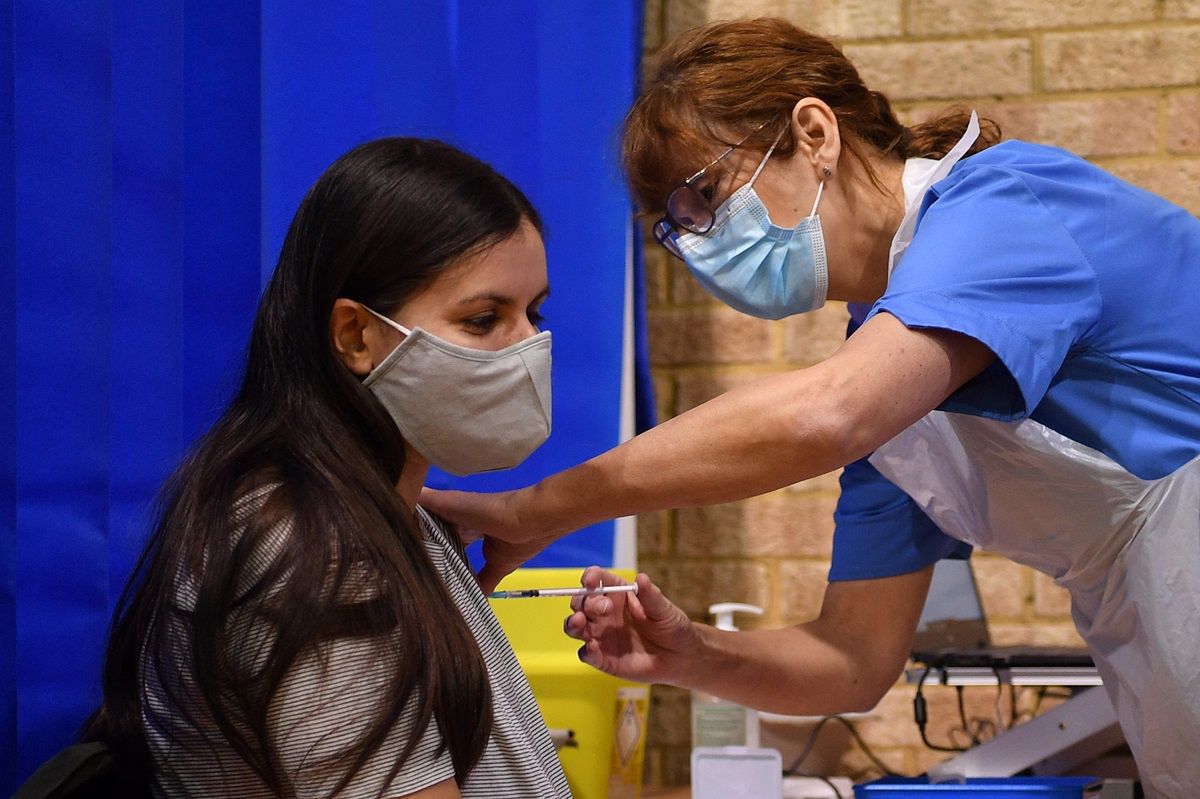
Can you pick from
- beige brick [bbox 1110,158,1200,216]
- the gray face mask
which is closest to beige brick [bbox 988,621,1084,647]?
beige brick [bbox 1110,158,1200,216]

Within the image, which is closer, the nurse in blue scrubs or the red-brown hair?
the nurse in blue scrubs

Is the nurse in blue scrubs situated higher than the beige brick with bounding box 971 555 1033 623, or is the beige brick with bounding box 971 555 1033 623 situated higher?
the nurse in blue scrubs

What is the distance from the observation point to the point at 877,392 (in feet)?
3.25

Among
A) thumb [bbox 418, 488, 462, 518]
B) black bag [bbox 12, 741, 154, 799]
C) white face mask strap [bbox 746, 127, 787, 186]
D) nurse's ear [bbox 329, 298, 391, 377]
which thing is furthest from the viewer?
white face mask strap [bbox 746, 127, 787, 186]

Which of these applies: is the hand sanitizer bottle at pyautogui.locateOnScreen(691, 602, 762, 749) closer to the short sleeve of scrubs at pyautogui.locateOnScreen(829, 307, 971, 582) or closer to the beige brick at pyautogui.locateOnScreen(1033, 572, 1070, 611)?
the short sleeve of scrubs at pyautogui.locateOnScreen(829, 307, 971, 582)

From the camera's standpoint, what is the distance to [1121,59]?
2168mm

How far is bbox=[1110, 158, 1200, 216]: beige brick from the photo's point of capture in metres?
2.15

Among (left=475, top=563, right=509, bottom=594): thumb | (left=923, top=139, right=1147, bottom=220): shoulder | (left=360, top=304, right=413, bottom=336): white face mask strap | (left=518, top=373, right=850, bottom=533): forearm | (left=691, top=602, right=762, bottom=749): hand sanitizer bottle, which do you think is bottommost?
(left=691, top=602, right=762, bottom=749): hand sanitizer bottle

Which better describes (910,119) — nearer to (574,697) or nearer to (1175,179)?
(1175,179)

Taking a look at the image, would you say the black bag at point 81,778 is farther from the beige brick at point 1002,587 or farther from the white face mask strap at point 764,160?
the beige brick at point 1002,587

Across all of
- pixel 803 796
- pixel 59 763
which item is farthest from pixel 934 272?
pixel 803 796

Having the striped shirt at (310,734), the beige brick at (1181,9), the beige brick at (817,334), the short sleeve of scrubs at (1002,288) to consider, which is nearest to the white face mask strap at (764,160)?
the short sleeve of scrubs at (1002,288)

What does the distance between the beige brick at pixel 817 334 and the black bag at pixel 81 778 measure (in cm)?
154

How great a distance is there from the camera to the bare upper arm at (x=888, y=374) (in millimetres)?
987
